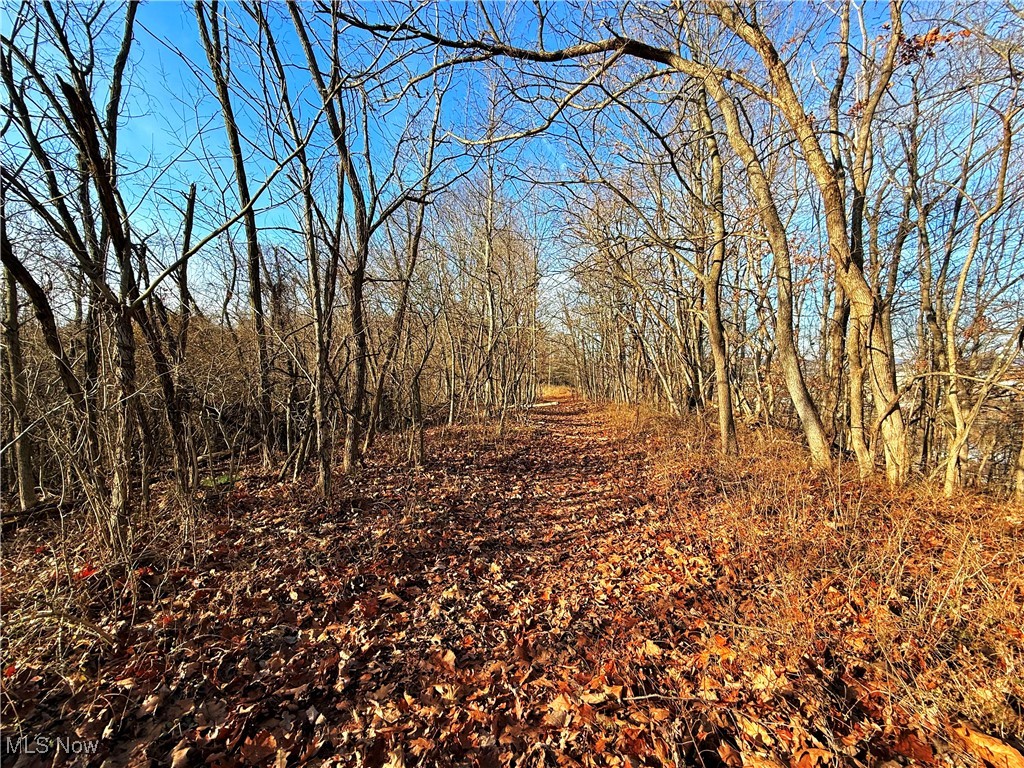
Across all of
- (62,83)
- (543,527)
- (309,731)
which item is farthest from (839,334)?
(62,83)

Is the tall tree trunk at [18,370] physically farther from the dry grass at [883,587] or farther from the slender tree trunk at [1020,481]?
the slender tree trunk at [1020,481]

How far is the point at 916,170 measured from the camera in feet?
28.1

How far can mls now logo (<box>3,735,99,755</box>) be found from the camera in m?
2.13

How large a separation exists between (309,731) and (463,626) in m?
1.24

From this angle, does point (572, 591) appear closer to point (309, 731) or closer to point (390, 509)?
point (309, 731)

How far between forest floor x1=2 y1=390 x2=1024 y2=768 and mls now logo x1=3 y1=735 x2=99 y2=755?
33mm

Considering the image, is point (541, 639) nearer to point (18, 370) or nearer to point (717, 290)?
point (717, 290)

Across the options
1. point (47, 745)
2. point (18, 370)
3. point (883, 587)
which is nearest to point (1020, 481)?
point (883, 587)

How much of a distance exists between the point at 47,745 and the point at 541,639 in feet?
9.56

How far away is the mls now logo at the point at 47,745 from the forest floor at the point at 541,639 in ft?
0.11

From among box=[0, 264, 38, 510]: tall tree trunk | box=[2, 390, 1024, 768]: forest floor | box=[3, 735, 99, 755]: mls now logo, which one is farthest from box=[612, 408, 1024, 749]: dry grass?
box=[0, 264, 38, 510]: tall tree trunk

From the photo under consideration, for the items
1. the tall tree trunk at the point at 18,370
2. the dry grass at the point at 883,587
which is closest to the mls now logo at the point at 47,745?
the dry grass at the point at 883,587

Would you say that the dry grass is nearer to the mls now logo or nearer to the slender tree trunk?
the slender tree trunk

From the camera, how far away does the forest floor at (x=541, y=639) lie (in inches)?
85.1
